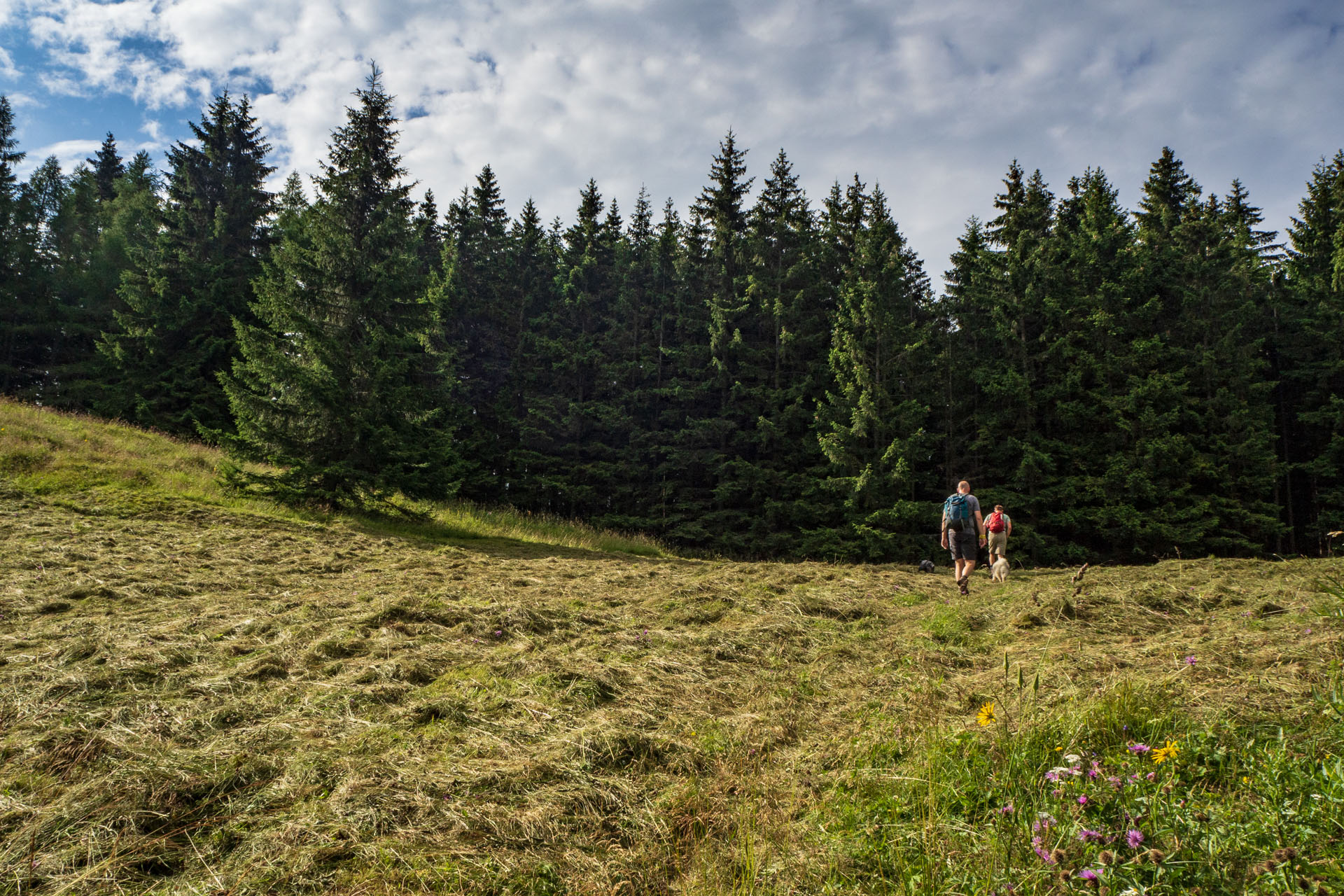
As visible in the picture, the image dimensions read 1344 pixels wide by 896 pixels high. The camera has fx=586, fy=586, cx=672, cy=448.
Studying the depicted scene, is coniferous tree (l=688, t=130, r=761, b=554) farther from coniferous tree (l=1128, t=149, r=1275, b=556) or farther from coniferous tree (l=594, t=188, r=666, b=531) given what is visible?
coniferous tree (l=1128, t=149, r=1275, b=556)

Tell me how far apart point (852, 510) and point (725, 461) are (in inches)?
206

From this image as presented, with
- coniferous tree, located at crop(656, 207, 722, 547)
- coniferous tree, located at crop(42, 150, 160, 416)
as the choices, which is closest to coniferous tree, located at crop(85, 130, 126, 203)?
coniferous tree, located at crop(42, 150, 160, 416)

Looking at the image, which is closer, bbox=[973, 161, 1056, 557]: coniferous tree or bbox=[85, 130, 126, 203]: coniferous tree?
bbox=[973, 161, 1056, 557]: coniferous tree

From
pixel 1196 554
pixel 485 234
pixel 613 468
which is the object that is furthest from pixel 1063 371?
pixel 485 234

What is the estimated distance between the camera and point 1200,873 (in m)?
1.72

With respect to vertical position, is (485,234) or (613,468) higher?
(485,234)

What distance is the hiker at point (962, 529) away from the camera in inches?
361

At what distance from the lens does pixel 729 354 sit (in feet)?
78.1

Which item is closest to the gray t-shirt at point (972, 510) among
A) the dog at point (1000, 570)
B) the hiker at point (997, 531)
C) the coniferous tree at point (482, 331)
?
the hiker at point (997, 531)

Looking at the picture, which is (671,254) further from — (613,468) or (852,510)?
(852,510)

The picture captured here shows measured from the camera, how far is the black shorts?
30.0 ft

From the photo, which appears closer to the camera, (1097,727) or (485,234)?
(1097,727)

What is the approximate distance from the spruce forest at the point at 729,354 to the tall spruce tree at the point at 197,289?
4.9 inches

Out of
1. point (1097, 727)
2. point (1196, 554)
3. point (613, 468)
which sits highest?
point (613, 468)
